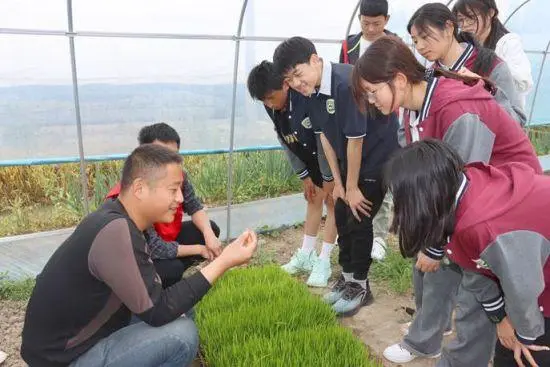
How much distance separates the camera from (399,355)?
2.21 meters

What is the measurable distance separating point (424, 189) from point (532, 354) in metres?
0.66

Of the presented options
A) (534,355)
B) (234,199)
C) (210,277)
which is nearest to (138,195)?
(210,277)

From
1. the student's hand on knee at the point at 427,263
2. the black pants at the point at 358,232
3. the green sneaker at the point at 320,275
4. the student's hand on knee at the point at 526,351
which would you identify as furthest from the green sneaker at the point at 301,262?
the student's hand on knee at the point at 526,351

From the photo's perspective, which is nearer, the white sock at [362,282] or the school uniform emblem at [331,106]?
the school uniform emblem at [331,106]

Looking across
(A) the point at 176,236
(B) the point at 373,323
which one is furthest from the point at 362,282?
(A) the point at 176,236

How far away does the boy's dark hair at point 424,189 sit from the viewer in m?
1.21

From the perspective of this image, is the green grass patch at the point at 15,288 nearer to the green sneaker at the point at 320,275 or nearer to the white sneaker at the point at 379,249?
the green sneaker at the point at 320,275

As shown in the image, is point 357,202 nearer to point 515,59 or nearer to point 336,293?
point 336,293

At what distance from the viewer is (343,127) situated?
2314mm

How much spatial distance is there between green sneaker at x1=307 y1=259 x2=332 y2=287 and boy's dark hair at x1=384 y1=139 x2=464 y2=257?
5.62 ft

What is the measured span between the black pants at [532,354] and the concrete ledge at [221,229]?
7.97 feet

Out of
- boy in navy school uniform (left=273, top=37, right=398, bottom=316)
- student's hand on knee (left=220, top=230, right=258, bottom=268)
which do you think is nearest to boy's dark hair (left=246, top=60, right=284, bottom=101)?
boy in navy school uniform (left=273, top=37, right=398, bottom=316)

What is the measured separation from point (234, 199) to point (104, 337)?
2.52m

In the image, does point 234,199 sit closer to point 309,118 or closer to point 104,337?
point 309,118
